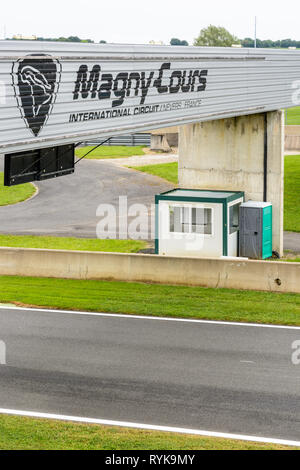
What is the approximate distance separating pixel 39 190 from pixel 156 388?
29.8m

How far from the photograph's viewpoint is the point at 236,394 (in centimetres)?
1450

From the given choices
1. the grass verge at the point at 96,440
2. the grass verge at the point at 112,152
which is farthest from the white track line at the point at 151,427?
the grass verge at the point at 112,152

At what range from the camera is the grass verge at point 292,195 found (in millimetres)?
33375

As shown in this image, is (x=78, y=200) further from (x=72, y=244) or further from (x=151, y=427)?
(x=151, y=427)

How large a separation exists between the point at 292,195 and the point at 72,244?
13.6m

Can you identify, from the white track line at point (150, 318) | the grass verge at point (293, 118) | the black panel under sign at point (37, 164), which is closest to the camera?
the black panel under sign at point (37, 164)

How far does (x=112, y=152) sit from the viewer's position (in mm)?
60812

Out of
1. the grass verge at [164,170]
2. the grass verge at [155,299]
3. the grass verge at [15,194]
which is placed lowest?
the grass verge at [155,299]

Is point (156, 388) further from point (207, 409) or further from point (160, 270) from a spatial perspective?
point (160, 270)

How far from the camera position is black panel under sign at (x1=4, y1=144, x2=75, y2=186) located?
1600cm

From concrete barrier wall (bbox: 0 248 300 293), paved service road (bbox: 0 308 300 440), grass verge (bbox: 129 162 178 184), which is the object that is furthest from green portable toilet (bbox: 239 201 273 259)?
grass verge (bbox: 129 162 178 184)

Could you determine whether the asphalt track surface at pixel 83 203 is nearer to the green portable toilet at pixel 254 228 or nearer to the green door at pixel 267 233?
the green door at pixel 267 233

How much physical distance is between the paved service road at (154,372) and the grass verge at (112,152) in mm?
39382
